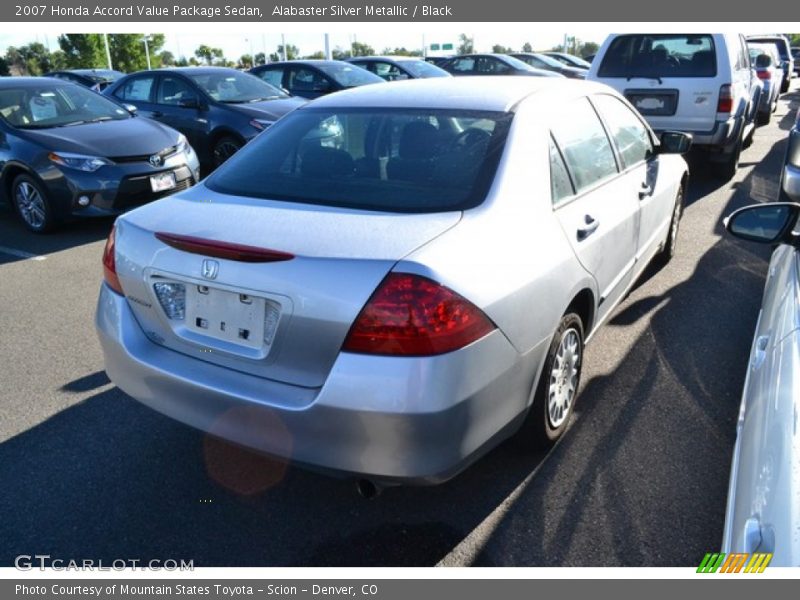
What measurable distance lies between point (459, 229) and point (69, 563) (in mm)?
1891

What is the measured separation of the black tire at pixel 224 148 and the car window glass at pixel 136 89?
67.1 inches

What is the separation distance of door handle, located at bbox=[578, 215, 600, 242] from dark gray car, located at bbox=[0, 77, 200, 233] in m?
5.09

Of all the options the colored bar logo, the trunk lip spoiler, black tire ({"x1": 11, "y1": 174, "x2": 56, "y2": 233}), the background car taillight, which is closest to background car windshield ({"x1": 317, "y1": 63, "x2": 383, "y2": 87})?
black tire ({"x1": 11, "y1": 174, "x2": 56, "y2": 233})

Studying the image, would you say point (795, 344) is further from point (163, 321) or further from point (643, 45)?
point (643, 45)

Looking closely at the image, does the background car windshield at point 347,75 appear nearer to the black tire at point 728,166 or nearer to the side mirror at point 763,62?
the black tire at point 728,166

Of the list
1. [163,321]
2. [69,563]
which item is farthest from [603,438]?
[69,563]

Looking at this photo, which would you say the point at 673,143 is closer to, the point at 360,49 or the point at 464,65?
the point at 464,65

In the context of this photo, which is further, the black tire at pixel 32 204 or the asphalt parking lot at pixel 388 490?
the black tire at pixel 32 204

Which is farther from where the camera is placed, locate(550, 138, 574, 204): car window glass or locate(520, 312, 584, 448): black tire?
locate(550, 138, 574, 204): car window glass

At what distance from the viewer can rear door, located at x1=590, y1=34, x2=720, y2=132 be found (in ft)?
25.7

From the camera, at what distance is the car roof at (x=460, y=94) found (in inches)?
121

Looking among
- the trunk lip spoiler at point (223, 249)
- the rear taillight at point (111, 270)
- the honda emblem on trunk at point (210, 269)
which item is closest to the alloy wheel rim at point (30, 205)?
the rear taillight at point (111, 270)

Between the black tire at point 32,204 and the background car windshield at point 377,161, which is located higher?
the background car windshield at point 377,161

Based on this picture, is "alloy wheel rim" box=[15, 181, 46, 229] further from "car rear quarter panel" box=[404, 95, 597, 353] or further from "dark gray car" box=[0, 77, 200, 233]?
"car rear quarter panel" box=[404, 95, 597, 353]
